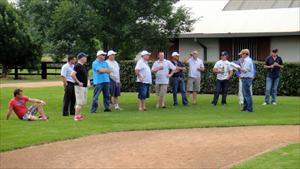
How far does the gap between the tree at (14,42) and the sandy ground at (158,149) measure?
25324mm

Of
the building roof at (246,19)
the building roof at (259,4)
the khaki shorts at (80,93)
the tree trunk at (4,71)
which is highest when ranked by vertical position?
the building roof at (259,4)

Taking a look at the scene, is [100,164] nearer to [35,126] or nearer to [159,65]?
[35,126]

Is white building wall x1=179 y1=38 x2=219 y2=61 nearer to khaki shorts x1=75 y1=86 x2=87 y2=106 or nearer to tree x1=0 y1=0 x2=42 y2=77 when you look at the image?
tree x1=0 y1=0 x2=42 y2=77

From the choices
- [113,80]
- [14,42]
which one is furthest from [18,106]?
[14,42]

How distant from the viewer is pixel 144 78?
16.8m

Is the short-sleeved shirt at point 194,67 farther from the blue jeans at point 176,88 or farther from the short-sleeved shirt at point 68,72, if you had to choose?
the short-sleeved shirt at point 68,72

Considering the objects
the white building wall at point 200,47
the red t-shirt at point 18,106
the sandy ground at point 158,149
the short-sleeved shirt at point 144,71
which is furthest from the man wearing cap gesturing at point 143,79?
the white building wall at point 200,47

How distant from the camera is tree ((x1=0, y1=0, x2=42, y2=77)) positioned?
117ft

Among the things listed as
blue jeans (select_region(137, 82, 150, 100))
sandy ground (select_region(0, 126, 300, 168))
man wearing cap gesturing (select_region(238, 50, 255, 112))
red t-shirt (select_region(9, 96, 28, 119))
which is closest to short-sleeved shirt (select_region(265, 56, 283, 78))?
man wearing cap gesturing (select_region(238, 50, 255, 112))

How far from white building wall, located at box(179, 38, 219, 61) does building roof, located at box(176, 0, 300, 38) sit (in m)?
0.57

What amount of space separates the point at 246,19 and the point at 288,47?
10.7ft

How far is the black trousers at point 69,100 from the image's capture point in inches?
598

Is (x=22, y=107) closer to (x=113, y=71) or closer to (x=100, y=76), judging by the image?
(x=100, y=76)

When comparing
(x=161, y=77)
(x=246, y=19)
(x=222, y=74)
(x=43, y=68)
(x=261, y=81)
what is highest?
(x=246, y=19)
